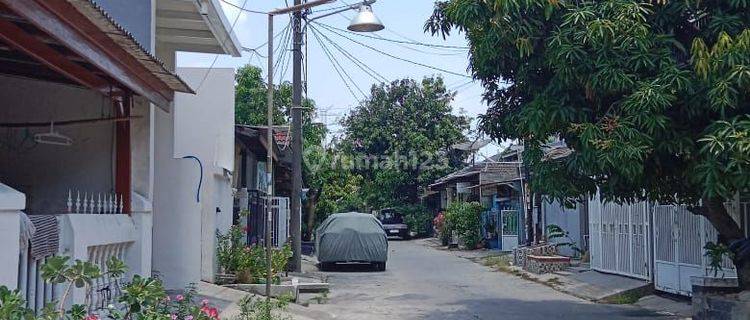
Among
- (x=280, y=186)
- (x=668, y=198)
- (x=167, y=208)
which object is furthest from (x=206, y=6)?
(x=280, y=186)

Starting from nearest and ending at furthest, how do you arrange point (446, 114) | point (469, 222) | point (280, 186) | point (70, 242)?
point (70, 242) < point (280, 186) < point (469, 222) < point (446, 114)

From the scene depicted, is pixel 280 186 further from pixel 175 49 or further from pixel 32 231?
pixel 32 231

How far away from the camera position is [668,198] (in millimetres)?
12586

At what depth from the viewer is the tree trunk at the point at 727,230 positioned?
37.7 ft

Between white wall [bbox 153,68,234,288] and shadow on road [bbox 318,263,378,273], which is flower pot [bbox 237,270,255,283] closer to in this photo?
white wall [bbox 153,68,234,288]

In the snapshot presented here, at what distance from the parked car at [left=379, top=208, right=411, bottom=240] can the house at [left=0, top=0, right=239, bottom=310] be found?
3173 centimetres

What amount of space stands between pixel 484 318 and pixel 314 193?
904 inches

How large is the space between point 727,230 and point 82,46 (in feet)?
30.4

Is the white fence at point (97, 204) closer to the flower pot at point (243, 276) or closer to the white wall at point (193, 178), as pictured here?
the white wall at point (193, 178)

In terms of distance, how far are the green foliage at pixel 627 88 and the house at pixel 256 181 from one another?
8.35 metres

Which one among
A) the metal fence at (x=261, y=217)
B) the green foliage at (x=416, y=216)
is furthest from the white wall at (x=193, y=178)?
the green foliage at (x=416, y=216)

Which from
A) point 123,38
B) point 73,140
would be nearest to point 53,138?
point 73,140

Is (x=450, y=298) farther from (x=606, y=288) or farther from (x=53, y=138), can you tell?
(x=53, y=138)

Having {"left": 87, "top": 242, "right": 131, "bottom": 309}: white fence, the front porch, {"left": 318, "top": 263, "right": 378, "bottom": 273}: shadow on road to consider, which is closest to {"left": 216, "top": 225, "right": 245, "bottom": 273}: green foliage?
the front porch
